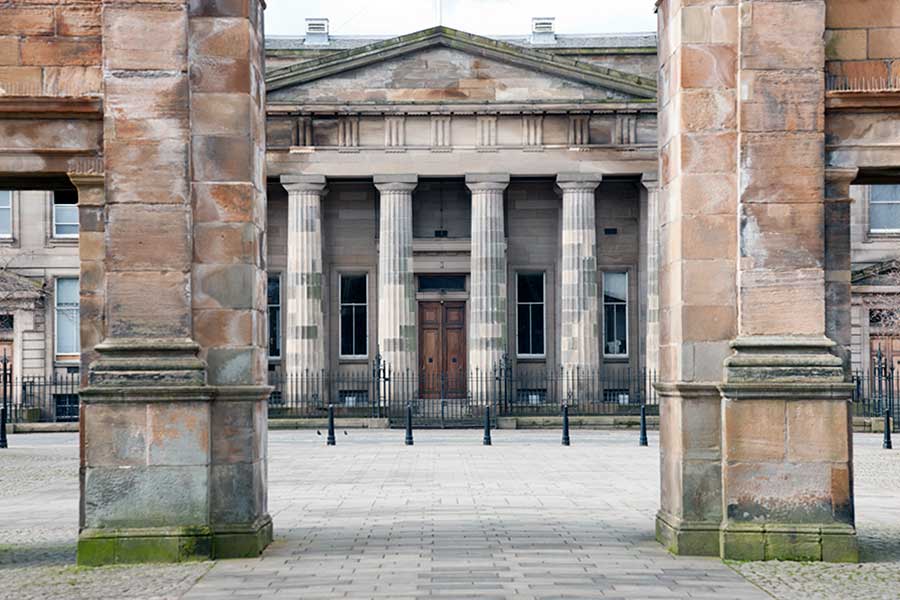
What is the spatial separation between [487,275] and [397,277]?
289 cm

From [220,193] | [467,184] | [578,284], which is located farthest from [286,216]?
[220,193]

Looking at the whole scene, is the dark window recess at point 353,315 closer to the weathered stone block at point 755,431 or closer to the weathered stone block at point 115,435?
the weathered stone block at point 115,435

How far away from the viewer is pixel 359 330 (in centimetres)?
5144

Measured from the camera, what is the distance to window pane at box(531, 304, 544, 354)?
51.6 metres

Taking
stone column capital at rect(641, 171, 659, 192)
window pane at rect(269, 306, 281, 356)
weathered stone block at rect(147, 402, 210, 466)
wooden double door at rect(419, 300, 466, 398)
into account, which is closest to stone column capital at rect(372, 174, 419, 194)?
wooden double door at rect(419, 300, 466, 398)

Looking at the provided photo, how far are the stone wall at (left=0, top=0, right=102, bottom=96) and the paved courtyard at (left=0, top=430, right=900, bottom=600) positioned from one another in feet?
14.5

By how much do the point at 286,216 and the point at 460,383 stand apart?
8.26 m

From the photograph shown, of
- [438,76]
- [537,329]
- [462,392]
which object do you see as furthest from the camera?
[537,329]

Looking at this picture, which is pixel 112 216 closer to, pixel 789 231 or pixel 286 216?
pixel 789 231

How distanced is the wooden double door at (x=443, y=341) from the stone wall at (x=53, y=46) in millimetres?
37097

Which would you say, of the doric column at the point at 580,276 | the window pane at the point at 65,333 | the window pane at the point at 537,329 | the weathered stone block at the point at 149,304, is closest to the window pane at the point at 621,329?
the window pane at the point at 537,329

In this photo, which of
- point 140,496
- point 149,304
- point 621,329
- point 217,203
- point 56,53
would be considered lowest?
point 140,496

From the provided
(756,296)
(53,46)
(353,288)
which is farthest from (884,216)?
(53,46)

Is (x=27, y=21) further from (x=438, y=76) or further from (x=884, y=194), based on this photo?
(x=884, y=194)
